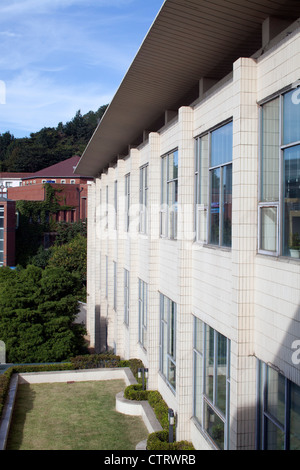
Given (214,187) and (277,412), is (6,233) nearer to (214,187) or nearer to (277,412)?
(214,187)

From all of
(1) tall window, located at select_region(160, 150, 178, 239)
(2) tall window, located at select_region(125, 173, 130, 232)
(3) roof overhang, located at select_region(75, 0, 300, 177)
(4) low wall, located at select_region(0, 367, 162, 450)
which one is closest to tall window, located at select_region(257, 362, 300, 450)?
(3) roof overhang, located at select_region(75, 0, 300, 177)

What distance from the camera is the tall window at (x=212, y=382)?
844cm

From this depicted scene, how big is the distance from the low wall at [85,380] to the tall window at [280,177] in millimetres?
7220

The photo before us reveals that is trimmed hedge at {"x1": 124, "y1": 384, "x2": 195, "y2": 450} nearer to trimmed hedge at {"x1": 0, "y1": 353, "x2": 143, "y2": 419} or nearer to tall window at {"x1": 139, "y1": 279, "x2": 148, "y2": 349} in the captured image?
tall window at {"x1": 139, "y1": 279, "x2": 148, "y2": 349}

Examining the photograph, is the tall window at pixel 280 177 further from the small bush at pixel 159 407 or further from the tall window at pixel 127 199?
the tall window at pixel 127 199

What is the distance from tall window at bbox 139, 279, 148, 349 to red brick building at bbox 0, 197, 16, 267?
29.8 m

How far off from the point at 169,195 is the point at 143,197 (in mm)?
3591

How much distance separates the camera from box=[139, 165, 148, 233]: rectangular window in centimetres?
1612

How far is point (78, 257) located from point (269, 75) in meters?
40.5

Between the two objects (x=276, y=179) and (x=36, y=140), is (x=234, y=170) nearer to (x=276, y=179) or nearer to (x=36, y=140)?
(x=276, y=179)

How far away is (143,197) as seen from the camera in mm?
16516

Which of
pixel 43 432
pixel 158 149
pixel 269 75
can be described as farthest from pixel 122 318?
pixel 269 75

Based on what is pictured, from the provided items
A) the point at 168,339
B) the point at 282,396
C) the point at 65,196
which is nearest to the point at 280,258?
the point at 282,396

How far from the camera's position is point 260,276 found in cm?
710
